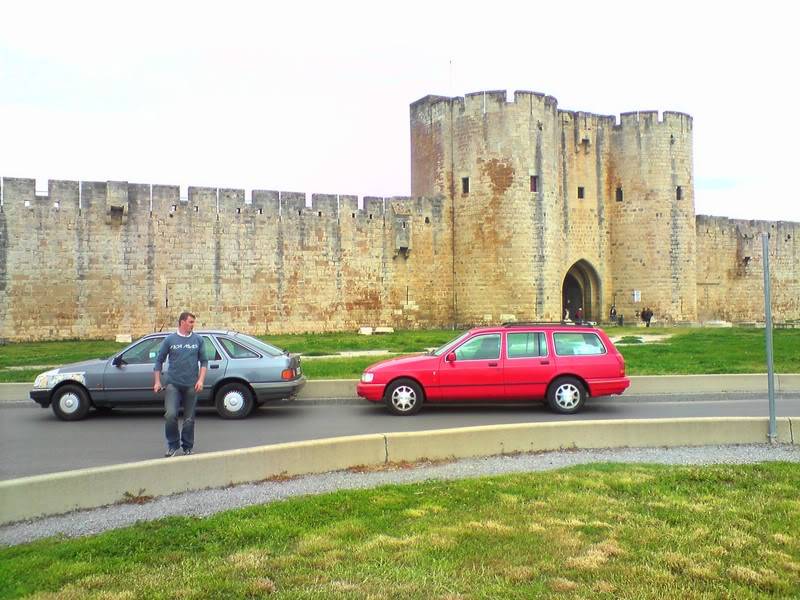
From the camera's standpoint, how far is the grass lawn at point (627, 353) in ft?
52.1

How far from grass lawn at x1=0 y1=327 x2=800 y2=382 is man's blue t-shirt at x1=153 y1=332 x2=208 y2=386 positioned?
6.32m

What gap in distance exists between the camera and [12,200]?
1022 inches

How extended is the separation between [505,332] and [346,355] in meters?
8.10

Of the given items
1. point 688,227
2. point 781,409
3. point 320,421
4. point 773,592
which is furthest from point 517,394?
point 688,227

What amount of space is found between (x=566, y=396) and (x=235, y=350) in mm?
5307

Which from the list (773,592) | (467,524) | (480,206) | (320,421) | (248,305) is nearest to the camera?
(773,592)

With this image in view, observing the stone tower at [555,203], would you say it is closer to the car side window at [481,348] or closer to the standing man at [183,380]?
the car side window at [481,348]

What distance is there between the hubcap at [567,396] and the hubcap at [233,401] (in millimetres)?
4951

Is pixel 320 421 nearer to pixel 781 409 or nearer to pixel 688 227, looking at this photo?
pixel 781 409

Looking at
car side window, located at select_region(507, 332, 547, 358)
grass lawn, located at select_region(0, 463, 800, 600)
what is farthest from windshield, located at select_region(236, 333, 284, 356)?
grass lawn, located at select_region(0, 463, 800, 600)

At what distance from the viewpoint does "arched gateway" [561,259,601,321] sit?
35.4 meters

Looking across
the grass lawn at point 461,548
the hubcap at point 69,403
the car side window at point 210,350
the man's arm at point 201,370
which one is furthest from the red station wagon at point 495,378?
the grass lawn at point 461,548

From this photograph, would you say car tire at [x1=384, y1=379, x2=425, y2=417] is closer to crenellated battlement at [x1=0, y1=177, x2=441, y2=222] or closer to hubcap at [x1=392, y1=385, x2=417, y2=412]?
hubcap at [x1=392, y1=385, x2=417, y2=412]

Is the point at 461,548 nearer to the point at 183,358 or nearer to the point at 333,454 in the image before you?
the point at 333,454
